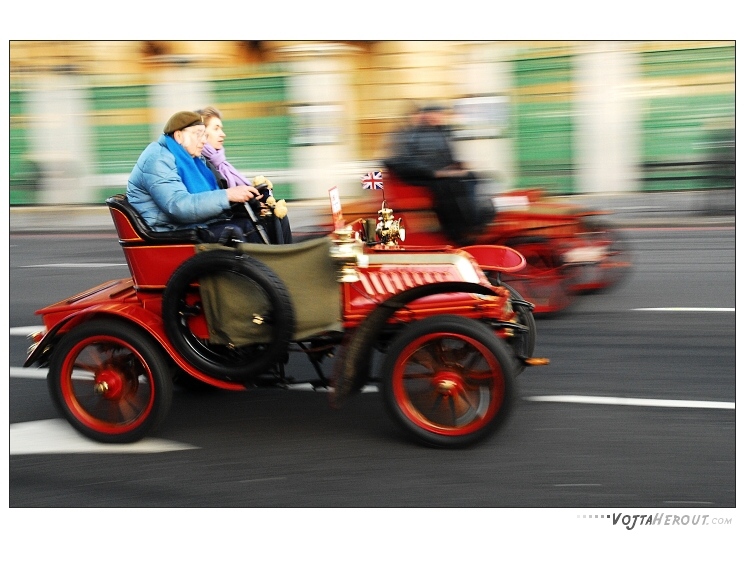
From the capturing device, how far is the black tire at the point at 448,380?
438 cm

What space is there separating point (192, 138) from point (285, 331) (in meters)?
1.17

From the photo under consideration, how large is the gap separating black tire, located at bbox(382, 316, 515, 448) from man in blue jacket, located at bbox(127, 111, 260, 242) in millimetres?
1103

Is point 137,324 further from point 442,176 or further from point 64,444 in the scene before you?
point 442,176

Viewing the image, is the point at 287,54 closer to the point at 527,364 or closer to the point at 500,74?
the point at 500,74

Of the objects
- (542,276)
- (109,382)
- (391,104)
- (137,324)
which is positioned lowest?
(109,382)

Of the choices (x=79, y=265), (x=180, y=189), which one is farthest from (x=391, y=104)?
(x=180, y=189)

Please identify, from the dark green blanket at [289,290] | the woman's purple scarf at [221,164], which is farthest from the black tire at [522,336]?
the woman's purple scarf at [221,164]

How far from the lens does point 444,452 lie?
461 centimetres

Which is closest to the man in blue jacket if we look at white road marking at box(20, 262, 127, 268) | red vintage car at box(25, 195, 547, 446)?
red vintage car at box(25, 195, 547, 446)

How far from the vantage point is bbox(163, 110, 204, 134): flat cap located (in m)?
4.80

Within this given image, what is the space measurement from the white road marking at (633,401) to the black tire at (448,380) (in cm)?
95

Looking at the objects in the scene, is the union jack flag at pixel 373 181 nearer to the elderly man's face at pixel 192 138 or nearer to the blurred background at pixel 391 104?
the elderly man's face at pixel 192 138

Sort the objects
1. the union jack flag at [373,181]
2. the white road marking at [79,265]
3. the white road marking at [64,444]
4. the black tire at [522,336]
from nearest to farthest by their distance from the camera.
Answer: the white road marking at [64,444] < the black tire at [522,336] < the union jack flag at [373,181] < the white road marking at [79,265]

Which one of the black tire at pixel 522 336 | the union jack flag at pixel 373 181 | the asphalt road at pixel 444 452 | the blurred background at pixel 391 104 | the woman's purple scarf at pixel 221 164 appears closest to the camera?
the asphalt road at pixel 444 452
